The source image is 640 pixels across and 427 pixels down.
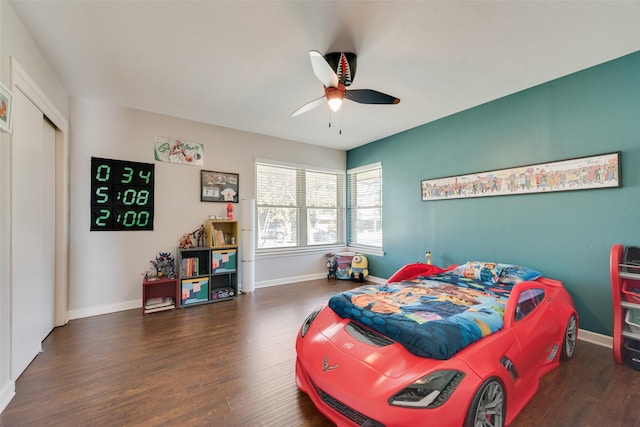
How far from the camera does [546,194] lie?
2.79 metres

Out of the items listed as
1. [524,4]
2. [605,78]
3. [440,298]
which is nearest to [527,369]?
[440,298]

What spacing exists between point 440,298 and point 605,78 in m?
2.60

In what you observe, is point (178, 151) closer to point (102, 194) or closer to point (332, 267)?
point (102, 194)

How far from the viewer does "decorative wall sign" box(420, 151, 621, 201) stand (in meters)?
2.41

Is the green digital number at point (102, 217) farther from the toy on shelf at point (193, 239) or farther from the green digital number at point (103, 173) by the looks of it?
the toy on shelf at point (193, 239)

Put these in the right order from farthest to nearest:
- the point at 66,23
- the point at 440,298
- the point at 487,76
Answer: the point at 487,76 < the point at 440,298 < the point at 66,23

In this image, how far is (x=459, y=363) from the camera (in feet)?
4.44

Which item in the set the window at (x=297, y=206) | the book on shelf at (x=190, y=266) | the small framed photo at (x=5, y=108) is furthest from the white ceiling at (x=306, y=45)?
the book on shelf at (x=190, y=266)

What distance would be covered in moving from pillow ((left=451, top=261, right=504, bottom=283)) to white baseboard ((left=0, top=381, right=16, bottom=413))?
12.9ft

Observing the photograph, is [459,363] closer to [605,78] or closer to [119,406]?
[119,406]

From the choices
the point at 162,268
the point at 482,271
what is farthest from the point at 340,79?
the point at 162,268

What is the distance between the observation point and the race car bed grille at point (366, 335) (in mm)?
1579

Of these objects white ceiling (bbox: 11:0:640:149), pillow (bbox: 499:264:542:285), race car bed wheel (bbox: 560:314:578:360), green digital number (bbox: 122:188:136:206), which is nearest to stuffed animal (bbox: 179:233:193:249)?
green digital number (bbox: 122:188:136:206)

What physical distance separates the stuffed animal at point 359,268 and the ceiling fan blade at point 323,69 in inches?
133
